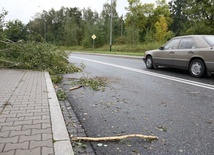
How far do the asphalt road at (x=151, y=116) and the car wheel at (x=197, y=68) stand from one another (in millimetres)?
1622

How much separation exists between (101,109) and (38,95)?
1766 mm

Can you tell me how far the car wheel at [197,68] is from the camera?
9.15 m

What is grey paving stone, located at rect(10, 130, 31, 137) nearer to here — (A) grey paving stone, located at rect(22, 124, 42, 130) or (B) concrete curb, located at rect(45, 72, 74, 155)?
(A) grey paving stone, located at rect(22, 124, 42, 130)

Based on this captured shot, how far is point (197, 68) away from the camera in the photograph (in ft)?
30.7

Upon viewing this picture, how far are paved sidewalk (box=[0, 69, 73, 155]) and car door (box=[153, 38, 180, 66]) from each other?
252 inches

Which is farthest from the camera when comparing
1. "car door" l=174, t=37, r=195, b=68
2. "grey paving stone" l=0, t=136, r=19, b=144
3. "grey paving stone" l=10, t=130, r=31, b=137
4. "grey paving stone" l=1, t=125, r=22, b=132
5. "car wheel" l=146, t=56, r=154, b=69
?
"car wheel" l=146, t=56, r=154, b=69

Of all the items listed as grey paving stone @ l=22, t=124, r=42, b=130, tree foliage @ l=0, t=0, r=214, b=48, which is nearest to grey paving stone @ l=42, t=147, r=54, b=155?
grey paving stone @ l=22, t=124, r=42, b=130

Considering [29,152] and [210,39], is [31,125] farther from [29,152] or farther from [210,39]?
[210,39]

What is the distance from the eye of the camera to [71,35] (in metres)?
57.2

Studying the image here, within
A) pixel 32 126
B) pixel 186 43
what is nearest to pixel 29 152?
pixel 32 126

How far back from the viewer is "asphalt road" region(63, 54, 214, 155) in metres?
3.21

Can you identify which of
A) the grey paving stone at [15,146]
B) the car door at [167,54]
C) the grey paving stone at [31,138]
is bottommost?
the grey paving stone at [15,146]

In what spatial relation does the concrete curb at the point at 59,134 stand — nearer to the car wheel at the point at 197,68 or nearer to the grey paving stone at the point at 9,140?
the grey paving stone at the point at 9,140

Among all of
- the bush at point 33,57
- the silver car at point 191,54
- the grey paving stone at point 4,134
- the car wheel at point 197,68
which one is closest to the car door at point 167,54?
the silver car at point 191,54
